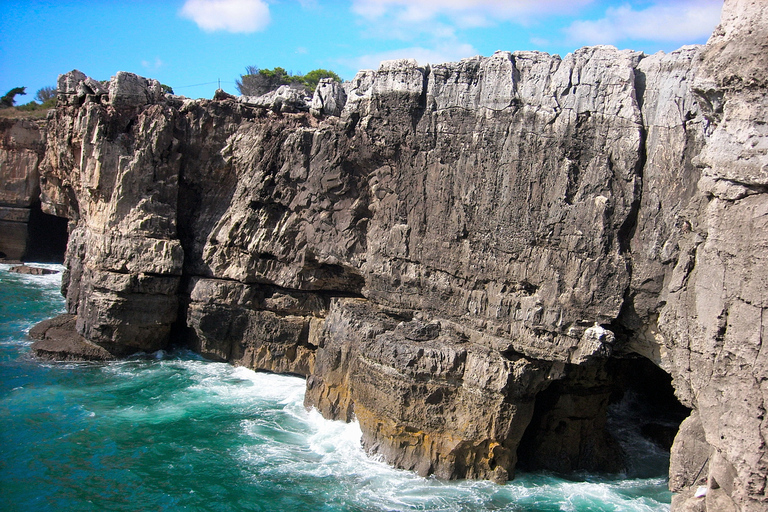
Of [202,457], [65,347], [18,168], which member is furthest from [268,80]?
[202,457]

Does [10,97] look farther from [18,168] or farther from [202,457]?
[202,457]

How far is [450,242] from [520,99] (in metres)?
3.87

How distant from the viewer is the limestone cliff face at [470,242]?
8625mm

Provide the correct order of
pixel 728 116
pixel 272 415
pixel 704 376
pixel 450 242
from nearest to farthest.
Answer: pixel 728 116
pixel 704 376
pixel 450 242
pixel 272 415

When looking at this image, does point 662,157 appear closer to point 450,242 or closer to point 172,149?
point 450,242

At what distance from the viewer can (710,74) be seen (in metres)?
8.61

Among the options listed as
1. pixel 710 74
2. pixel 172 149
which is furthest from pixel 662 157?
pixel 172 149

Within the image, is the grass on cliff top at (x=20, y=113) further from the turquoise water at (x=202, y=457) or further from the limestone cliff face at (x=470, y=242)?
the turquoise water at (x=202, y=457)

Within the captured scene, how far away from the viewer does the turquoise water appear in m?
12.9

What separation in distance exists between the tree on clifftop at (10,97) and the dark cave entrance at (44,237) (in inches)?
694

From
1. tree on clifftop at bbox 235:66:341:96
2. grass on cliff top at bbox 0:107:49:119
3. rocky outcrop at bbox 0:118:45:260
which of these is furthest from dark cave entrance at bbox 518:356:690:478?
grass on cliff top at bbox 0:107:49:119

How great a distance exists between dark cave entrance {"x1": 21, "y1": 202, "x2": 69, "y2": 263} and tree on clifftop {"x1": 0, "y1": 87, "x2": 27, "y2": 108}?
17633 millimetres

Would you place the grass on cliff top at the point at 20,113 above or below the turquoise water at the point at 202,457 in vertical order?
above

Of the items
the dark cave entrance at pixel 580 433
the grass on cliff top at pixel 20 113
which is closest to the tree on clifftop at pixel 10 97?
the grass on cliff top at pixel 20 113
